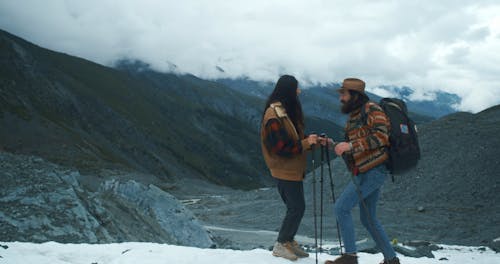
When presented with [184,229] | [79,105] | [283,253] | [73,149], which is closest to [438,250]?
[283,253]

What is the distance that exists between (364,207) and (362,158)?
80cm

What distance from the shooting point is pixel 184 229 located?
2145 cm

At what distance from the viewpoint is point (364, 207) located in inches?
305

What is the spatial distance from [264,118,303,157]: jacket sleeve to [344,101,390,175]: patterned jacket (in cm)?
86

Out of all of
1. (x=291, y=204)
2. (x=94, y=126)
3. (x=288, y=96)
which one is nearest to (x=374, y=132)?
(x=288, y=96)

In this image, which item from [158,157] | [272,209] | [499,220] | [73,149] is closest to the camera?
[499,220]

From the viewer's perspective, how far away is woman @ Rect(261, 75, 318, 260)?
809 cm

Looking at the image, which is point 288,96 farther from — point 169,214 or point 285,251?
point 169,214

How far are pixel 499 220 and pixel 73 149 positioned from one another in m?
90.5

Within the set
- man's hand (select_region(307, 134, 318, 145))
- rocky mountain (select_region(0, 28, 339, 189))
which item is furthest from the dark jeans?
rocky mountain (select_region(0, 28, 339, 189))

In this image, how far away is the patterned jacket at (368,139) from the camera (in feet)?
23.9

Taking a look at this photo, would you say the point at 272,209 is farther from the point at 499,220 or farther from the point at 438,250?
the point at 438,250

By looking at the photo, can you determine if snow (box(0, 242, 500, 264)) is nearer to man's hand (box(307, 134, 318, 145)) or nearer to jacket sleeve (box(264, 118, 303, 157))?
jacket sleeve (box(264, 118, 303, 157))

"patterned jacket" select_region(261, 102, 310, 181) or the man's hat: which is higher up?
the man's hat
